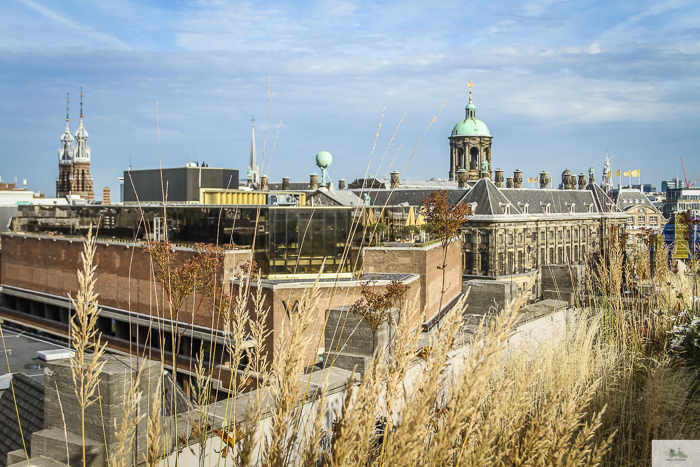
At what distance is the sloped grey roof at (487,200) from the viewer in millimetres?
53375

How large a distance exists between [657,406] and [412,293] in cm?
1863

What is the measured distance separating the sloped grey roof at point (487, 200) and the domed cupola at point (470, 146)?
1775 cm

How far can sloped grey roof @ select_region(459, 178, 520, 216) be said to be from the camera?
53375 millimetres

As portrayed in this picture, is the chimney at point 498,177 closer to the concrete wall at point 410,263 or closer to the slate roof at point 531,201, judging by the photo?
the slate roof at point 531,201

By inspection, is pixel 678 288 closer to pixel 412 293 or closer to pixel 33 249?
pixel 412 293

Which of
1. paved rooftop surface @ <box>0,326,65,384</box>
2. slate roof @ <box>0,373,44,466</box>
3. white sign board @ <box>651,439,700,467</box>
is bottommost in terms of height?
paved rooftop surface @ <box>0,326,65,384</box>

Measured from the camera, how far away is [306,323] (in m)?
2.04

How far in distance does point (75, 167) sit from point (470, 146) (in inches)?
2453

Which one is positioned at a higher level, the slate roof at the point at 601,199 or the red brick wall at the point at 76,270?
the slate roof at the point at 601,199

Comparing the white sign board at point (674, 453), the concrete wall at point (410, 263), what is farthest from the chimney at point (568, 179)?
the white sign board at point (674, 453)

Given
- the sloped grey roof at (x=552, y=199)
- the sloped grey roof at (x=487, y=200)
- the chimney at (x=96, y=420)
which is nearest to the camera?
the chimney at (x=96, y=420)

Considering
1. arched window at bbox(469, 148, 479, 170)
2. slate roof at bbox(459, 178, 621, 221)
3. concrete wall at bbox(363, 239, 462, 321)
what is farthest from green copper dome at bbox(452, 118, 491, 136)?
concrete wall at bbox(363, 239, 462, 321)

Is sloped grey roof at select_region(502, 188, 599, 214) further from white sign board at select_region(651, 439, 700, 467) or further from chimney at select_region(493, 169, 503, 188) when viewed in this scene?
white sign board at select_region(651, 439, 700, 467)

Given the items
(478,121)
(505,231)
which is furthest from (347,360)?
(478,121)
